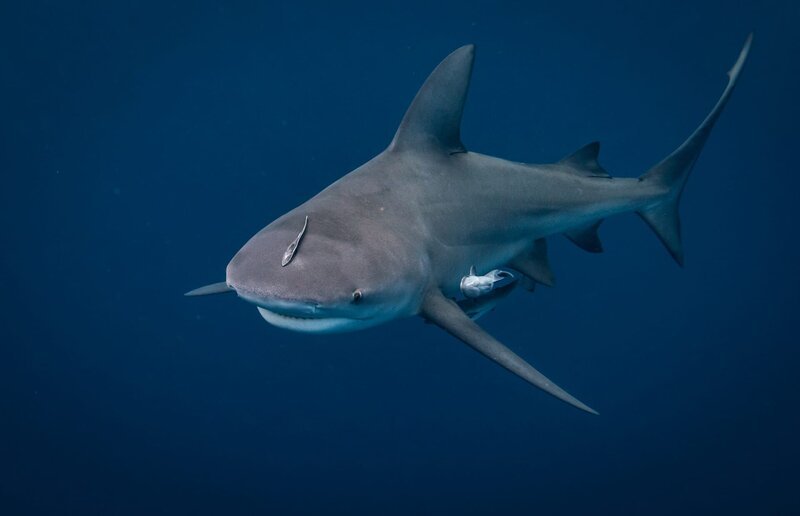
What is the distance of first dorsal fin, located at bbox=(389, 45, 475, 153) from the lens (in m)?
4.78

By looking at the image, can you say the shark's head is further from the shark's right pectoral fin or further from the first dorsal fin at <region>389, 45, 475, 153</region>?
the first dorsal fin at <region>389, 45, 475, 153</region>

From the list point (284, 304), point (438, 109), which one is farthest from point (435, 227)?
point (284, 304)

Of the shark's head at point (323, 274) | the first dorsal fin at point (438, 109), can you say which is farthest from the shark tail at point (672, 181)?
the shark's head at point (323, 274)

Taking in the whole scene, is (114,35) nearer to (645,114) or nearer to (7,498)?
(7,498)

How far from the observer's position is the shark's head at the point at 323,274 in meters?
2.81

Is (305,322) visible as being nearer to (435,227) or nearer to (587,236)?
(435,227)

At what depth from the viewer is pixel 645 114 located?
62.8 ft

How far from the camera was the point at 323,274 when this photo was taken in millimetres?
3000

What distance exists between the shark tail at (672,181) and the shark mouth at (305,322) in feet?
14.8

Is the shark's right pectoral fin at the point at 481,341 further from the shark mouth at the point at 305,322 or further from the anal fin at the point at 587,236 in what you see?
the anal fin at the point at 587,236

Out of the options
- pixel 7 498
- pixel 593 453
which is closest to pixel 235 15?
pixel 7 498

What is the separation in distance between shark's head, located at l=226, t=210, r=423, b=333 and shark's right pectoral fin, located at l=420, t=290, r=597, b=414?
1.20 feet

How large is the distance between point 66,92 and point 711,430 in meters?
19.7

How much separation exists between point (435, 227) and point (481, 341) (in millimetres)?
1142
